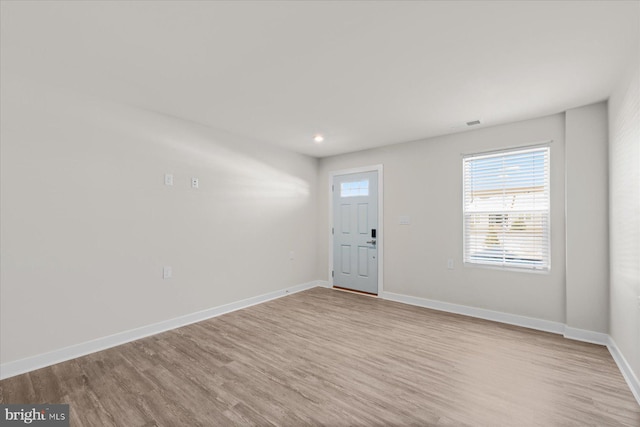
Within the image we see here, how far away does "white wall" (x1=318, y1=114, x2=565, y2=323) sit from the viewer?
333 cm

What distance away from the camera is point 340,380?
2289 millimetres

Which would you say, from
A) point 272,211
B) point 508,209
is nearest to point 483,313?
point 508,209

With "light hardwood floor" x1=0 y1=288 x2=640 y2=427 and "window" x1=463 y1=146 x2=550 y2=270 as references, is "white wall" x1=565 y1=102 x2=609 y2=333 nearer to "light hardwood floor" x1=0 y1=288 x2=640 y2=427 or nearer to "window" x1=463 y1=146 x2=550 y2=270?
"window" x1=463 y1=146 x2=550 y2=270

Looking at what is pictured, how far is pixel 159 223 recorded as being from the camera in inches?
131

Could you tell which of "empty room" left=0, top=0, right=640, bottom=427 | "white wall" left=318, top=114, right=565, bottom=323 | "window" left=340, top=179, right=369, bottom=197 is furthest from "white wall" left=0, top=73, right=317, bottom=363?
"white wall" left=318, top=114, right=565, bottom=323

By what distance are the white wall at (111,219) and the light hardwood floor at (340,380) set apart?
0.45 meters

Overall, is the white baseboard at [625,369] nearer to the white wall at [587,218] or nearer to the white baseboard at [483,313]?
the white wall at [587,218]

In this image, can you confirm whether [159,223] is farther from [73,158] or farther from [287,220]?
[287,220]

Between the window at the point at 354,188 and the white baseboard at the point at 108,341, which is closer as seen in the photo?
the white baseboard at the point at 108,341

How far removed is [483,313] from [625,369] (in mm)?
1471

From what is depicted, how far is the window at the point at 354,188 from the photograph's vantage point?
5.05 metres

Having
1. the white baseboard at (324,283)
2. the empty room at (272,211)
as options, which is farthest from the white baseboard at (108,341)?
the white baseboard at (324,283)

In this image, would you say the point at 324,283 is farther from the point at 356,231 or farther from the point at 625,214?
the point at 625,214

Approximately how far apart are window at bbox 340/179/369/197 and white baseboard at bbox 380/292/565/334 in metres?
1.80
